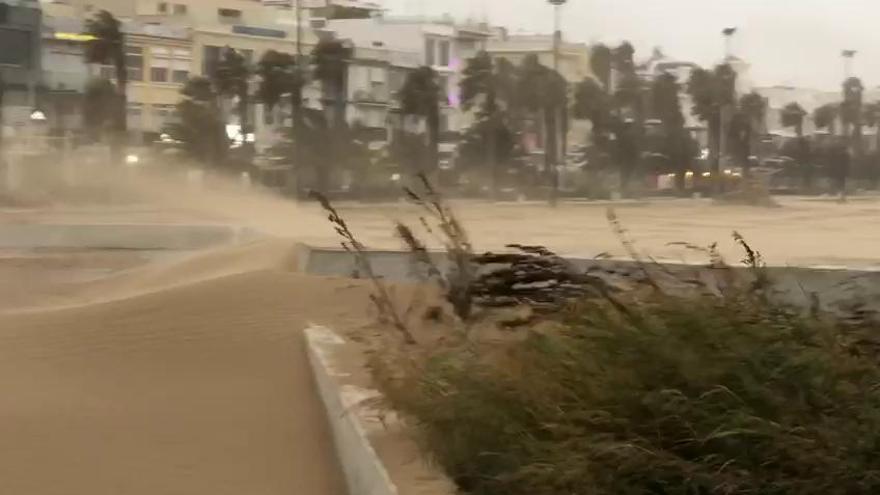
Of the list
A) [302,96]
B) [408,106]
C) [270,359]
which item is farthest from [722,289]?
[302,96]

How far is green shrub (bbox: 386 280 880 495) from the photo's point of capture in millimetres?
2896

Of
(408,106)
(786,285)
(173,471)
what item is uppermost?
(408,106)

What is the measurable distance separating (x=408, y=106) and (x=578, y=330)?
25.7ft

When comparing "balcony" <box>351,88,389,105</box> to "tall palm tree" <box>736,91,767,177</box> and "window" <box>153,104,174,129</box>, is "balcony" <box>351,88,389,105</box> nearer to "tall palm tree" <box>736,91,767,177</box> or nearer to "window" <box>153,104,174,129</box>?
"window" <box>153,104,174,129</box>

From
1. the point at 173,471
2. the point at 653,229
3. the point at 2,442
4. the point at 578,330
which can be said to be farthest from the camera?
the point at 653,229

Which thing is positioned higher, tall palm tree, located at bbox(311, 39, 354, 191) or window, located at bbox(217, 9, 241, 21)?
window, located at bbox(217, 9, 241, 21)

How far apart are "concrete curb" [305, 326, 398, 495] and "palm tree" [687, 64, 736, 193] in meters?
3.99

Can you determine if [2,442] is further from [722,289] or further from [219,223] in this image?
[219,223]

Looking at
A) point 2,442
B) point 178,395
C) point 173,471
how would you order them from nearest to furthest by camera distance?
point 173,471 < point 2,442 < point 178,395

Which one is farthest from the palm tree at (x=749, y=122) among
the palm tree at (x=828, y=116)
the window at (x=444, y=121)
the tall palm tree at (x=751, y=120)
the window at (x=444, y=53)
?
the window at (x=444, y=53)

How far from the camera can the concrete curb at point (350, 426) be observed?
4047 mm

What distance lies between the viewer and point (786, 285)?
21.4 ft

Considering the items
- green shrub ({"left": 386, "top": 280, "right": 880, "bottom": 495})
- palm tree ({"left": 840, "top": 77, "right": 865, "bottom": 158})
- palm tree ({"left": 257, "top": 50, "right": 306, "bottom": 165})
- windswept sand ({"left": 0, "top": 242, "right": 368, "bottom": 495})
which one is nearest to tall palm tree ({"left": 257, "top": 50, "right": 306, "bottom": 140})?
palm tree ({"left": 257, "top": 50, "right": 306, "bottom": 165})

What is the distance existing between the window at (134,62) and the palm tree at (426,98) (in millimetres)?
2539
